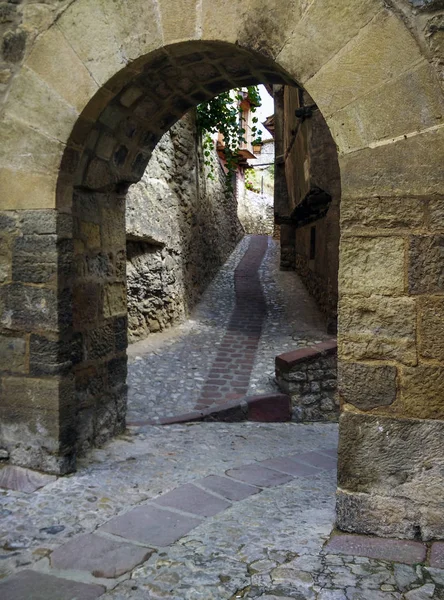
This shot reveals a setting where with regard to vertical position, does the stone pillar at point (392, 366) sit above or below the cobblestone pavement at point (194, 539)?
above

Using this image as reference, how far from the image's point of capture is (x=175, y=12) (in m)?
2.82

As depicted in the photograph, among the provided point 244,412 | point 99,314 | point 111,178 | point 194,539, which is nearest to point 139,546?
point 194,539

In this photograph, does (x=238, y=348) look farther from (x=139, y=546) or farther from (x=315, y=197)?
(x=139, y=546)

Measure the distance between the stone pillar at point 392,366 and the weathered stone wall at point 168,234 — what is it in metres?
5.09

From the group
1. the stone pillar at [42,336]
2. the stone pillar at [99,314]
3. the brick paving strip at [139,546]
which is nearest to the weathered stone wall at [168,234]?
Result: the stone pillar at [99,314]

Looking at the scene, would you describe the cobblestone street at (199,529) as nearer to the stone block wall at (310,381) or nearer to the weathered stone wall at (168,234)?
the stone block wall at (310,381)

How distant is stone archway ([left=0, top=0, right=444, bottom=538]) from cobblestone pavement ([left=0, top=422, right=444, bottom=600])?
0.78ft

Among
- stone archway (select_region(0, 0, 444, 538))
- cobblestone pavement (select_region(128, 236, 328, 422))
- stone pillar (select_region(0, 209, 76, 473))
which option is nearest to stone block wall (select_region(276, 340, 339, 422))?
cobblestone pavement (select_region(128, 236, 328, 422))

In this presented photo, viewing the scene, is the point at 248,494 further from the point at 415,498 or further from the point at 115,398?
the point at 115,398

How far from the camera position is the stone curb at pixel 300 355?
5977 millimetres

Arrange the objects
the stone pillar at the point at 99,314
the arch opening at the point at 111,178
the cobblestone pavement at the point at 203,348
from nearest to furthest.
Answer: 1. the arch opening at the point at 111,178
2. the stone pillar at the point at 99,314
3. the cobblestone pavement at the point at 203,348

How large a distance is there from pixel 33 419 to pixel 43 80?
196cm

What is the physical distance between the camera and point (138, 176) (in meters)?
4.05

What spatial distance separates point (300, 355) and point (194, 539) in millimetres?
3703
